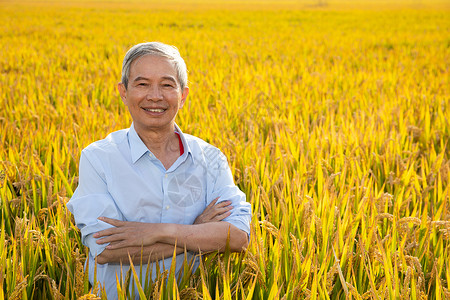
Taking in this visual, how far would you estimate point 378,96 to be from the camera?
14.6ft

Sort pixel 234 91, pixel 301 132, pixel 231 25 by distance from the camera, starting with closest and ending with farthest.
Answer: pixel 301 132
pixel 234 91
pixel 231 25

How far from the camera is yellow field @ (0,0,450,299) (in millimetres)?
1327

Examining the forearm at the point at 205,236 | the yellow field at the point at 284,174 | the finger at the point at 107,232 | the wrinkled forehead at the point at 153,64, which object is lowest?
the yellow field at the point at 284,174

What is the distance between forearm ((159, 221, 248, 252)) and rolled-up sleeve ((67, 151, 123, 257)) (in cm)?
20

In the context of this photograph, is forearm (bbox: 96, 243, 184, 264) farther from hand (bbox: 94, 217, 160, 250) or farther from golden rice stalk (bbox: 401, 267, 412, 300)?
golden rice stalk (bbox: 401, 267, 412, 300)

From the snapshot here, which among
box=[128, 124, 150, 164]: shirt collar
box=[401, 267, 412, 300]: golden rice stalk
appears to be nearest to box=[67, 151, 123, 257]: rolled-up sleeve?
box=[128, 124, 150, 164]: shirt collar

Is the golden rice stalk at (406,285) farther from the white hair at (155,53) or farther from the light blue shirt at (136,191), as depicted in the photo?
the white hair at (155,53)

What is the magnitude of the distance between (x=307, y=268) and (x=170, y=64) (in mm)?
805

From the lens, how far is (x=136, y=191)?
56.0 inches

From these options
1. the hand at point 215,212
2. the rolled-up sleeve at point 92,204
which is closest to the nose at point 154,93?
the rolled-up sleeve at point 92,204

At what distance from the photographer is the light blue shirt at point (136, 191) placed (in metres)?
1.36

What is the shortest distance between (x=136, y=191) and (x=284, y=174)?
0.90 meters

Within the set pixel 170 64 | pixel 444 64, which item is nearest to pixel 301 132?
pixel 170 64

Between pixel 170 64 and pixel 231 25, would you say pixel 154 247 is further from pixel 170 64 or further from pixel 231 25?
pixel 231 25
